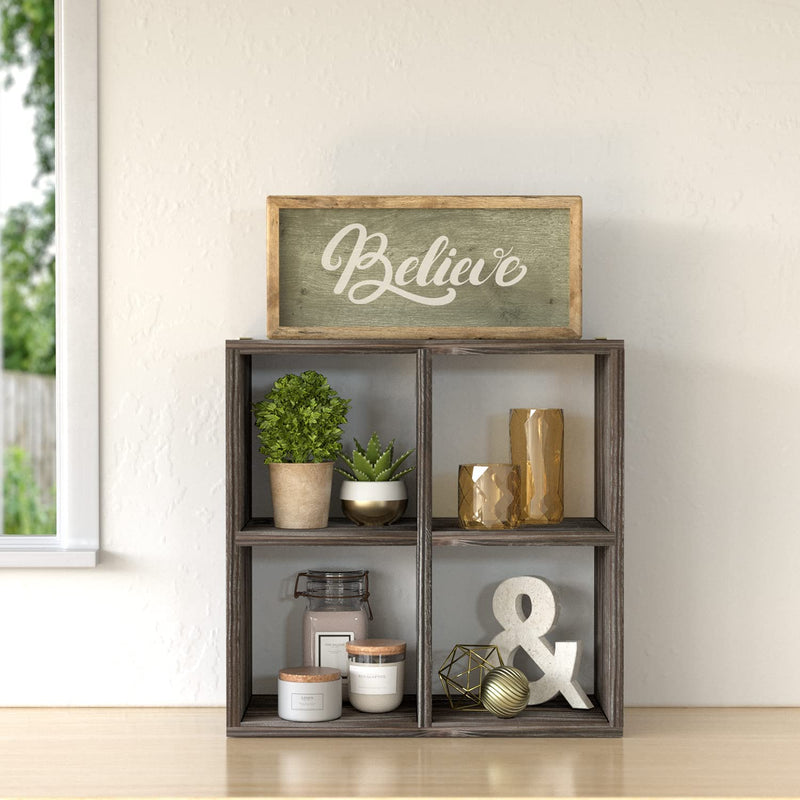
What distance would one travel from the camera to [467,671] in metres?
1.81

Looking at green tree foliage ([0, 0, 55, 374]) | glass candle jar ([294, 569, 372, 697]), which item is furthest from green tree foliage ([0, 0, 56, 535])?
glass candle jar ([294, 569, 372, 697])

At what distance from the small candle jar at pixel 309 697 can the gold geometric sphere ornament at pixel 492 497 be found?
14.2 inches

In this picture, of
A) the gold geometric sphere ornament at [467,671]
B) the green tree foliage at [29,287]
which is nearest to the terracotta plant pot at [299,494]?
the gold geometric sphere ornament at [467,671]

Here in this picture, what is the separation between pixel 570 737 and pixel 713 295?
85 cm

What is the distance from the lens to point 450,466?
186 cm

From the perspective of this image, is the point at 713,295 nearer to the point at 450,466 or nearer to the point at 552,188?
the point at 552,188

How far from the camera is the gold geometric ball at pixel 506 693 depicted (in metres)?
1.64

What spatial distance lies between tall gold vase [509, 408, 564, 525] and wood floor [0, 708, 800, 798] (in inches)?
15.2

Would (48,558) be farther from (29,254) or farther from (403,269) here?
(29,254)

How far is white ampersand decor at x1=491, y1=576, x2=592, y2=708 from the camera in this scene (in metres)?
1.72

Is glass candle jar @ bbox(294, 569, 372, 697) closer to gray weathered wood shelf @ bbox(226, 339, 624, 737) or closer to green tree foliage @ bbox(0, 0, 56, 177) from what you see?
gray weathered wood shelf @ bbox(226, 339, 624, 737)

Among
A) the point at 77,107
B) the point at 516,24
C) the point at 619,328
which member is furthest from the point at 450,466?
the point at 77,107

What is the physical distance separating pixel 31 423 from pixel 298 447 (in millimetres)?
3332

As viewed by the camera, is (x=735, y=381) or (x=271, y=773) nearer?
(x=271, y=773)
